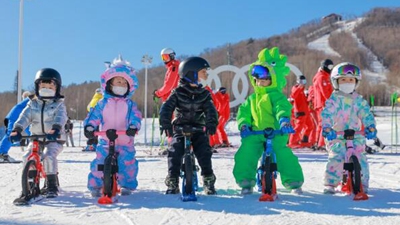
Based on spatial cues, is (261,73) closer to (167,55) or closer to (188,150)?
(188,150)

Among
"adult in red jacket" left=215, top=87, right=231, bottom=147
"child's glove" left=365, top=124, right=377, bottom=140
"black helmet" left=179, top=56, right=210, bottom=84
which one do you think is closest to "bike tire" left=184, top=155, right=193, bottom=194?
"black helmet" left=179, top=56, right=210, bottom=84

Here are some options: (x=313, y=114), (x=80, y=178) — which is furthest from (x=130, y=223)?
(x=313, y=114)

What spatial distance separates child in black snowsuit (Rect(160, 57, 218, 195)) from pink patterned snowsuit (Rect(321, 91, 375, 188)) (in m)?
1.55

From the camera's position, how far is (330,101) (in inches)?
225

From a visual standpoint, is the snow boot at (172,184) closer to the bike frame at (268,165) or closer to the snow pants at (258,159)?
the snow pants at (258,159)

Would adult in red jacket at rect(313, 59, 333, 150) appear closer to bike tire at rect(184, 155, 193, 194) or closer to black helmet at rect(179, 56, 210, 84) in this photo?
black helmet at rect(179, 56, 210, 84)

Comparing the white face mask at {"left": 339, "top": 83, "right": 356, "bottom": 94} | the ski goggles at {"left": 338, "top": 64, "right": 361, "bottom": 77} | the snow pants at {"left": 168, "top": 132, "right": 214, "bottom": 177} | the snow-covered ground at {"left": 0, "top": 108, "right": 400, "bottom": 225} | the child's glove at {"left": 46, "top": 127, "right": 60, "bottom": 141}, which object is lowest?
the snow-covered ground at {"left": 0, "top": 108, "right": 400, "bottom": 225}

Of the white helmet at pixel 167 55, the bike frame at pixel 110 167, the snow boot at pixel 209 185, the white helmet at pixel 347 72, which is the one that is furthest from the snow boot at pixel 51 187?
the white helmet at pixel 167 55

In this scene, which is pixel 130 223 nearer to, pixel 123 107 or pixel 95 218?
pixel 95 218

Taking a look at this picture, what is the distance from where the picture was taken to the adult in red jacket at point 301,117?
13734 mm

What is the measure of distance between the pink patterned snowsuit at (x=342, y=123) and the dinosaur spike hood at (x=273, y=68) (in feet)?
2.52

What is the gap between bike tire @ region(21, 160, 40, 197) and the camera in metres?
4.84

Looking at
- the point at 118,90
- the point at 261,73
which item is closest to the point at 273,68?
the point at 261,73

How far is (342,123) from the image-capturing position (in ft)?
18.5
